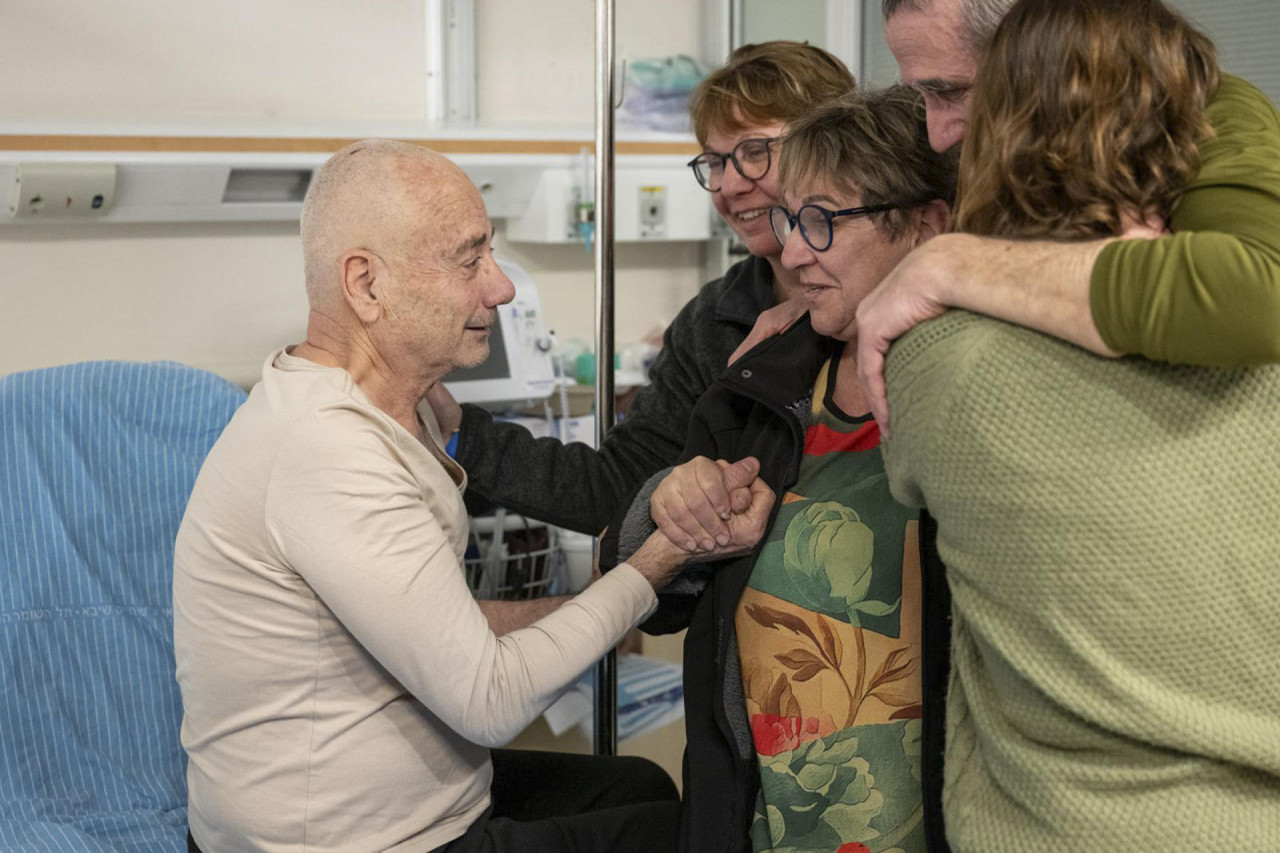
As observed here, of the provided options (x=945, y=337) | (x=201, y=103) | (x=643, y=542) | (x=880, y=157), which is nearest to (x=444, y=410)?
(x=643, y=542)

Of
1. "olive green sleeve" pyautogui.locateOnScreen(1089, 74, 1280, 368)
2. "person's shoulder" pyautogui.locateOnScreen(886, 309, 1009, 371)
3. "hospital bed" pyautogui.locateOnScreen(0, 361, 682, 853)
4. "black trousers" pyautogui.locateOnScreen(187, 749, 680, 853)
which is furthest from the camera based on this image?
"hospital bed" pyautogui.locateOnScreen(0, 361, 682, 853)

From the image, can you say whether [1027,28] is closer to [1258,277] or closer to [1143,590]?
[1258,277]

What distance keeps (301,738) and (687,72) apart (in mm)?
2715

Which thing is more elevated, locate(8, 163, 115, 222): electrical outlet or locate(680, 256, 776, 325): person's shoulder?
locate(8, 163, 115, 222): electrical outlet

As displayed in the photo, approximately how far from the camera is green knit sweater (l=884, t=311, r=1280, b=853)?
3.03 feet

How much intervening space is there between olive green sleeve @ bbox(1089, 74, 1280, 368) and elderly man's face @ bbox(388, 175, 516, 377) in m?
0.78

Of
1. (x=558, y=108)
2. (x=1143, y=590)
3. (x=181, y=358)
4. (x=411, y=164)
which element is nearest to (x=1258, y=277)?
(x=1143, y=590)

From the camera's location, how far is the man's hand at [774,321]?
156 centimetres

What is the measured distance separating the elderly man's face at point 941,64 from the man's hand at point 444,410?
30.3 inches

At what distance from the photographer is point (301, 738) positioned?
4.42 ft

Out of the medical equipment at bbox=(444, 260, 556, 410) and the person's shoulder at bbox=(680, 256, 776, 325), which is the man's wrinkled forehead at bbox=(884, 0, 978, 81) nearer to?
Answer: the person's shoulder at bbox=(680, 256, 776, 325)

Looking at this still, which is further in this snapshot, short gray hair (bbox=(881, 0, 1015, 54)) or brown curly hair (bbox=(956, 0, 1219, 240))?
short gray hair (bbox=(881, 0, 1015, 54))

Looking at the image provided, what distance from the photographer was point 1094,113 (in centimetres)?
94

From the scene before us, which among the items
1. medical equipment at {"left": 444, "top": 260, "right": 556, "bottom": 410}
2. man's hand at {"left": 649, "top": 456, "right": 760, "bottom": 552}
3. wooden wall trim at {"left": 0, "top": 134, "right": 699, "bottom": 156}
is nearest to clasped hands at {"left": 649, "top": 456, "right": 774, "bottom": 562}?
man's hand at {"left": 649, "top": 456, "right": 760, "bottom": 552}
